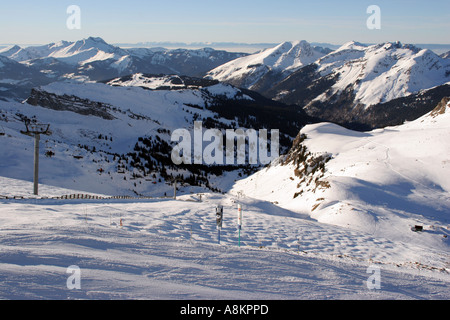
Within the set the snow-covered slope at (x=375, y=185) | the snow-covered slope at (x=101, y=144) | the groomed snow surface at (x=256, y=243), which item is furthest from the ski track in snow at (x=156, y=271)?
the snow-covered slope at (x=101, y=144)

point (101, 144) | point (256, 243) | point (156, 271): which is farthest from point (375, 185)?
point (101, 144)

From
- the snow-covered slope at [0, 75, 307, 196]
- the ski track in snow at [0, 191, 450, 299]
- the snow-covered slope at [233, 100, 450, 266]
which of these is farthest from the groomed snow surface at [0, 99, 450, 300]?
the snow-covered slope at [0, 75, 307, 196]

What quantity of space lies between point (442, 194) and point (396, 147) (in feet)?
43.3

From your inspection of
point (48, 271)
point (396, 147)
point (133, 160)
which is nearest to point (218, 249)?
point (48, 271)

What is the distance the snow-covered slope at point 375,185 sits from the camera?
2386 centimetres

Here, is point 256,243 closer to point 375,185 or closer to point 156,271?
point 156,271

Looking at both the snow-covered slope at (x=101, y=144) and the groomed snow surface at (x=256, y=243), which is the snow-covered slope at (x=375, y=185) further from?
the snow-covered slope at (x=101, y=144)

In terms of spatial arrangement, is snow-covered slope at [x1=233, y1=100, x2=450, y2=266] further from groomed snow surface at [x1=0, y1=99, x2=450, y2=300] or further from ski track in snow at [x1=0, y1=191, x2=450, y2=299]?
Answer: ski track in snow at [x1=0, y1=191, x2=450, y2=299]

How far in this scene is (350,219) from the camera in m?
24.8

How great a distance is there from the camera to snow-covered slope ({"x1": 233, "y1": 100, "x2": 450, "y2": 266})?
23859 millimetres

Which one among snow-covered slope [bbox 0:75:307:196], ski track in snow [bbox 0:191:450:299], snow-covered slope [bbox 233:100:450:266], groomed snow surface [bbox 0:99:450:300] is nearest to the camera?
ski track in snow [bbox 0:191:450:299]

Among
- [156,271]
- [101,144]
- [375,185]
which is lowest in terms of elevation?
[156,271]

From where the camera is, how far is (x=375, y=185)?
31.7 m
